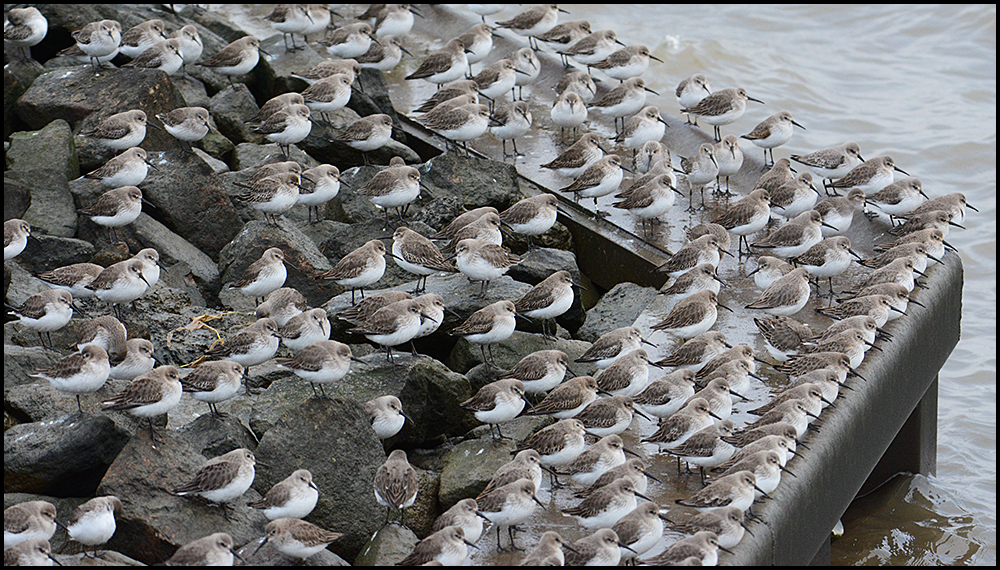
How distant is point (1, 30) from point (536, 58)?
6419 millimetres

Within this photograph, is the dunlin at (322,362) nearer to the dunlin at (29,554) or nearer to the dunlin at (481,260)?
the dunlin at (481,260)

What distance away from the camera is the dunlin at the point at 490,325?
8.73m

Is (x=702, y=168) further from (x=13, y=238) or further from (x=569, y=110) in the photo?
(x=13, y=238)

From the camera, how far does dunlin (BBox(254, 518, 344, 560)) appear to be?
21.2ft

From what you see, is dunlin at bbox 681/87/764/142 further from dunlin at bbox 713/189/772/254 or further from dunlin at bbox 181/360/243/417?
dunlin at bbox 181/360/243/417

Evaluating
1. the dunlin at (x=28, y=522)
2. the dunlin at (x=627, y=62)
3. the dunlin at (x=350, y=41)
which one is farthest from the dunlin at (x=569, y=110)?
the dunlin at (x=28, y=522)

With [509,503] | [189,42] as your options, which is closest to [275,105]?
[189,42]

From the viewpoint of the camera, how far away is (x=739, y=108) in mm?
11867

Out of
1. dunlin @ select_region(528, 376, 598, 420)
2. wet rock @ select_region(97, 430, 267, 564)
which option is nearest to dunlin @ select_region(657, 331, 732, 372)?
dunlin @ select_region(528, 376, 598, 420)

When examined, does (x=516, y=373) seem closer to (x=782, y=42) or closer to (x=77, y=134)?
(x=77, y=134)

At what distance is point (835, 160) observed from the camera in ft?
37.0

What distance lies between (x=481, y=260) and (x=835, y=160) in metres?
4.40

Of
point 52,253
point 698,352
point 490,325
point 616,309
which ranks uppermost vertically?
point 698,352

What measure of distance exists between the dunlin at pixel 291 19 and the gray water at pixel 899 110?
130 cm
